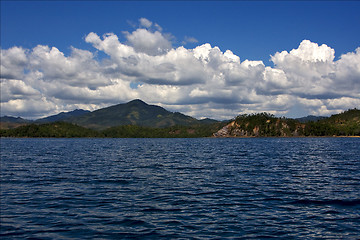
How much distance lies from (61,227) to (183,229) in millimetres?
8198

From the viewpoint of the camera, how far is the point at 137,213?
2344 centimetres

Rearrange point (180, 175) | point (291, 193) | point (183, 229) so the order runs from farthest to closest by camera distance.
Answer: point (180, 175) → point (291, 193) → point (183, 229)

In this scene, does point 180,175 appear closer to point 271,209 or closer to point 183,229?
point 271,209

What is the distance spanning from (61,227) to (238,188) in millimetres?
20099

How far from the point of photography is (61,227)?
784 inches

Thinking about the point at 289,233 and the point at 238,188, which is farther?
the point at 238,188

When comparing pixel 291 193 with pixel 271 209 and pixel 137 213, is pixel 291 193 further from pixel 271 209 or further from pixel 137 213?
pixel 137 213

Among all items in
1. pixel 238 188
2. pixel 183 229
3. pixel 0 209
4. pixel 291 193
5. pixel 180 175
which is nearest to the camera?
pixel 183 229

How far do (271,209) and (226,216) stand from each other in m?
4.62

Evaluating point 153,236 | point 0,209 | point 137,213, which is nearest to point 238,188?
point 137,213

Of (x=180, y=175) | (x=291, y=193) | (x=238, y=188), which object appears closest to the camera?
(x=291, y=193)

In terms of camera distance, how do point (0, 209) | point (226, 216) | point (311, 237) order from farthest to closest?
1. point (0, 209)
2. point (226, 216)
3. point (311, 237)

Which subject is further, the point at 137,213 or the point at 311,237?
the point at 137,213

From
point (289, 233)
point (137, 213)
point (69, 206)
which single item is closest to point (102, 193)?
point (69, 206)
